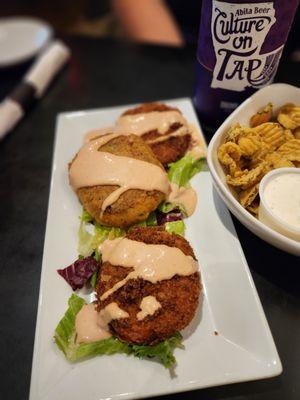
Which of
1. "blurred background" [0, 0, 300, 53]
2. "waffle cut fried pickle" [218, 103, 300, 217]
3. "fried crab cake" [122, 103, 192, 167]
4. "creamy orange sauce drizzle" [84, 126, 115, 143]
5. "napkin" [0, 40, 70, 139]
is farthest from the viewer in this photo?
"blurred background" [0, 0, 300, 53]

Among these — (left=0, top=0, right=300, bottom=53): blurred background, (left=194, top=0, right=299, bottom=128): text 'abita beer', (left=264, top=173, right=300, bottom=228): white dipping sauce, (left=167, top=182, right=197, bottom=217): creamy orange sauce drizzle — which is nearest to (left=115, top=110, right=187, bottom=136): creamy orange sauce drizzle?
(left=194, top=0, right=299, bottom=128): text 'abita beer'

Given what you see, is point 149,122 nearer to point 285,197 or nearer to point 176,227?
point 176,227

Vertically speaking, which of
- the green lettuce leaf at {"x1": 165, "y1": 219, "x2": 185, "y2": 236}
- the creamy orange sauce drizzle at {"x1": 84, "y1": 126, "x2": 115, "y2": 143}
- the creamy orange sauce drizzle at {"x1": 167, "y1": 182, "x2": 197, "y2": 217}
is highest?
the creamy orange sauce drizzle at {"x1": 84, "y1": 126, "x2": 115, "y2": 143}

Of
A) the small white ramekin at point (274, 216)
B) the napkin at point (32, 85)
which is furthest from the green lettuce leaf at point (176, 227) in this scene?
the napkin at point (32, 85)

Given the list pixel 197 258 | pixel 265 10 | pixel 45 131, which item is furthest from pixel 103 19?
pixel 197 258

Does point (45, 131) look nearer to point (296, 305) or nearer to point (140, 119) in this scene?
point (140, 119)

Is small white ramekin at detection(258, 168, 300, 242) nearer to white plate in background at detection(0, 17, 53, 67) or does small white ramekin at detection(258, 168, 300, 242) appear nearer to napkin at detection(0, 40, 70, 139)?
napkin at detection(0, 40, 70, 139)

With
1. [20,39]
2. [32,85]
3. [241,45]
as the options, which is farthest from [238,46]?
[20,39]
